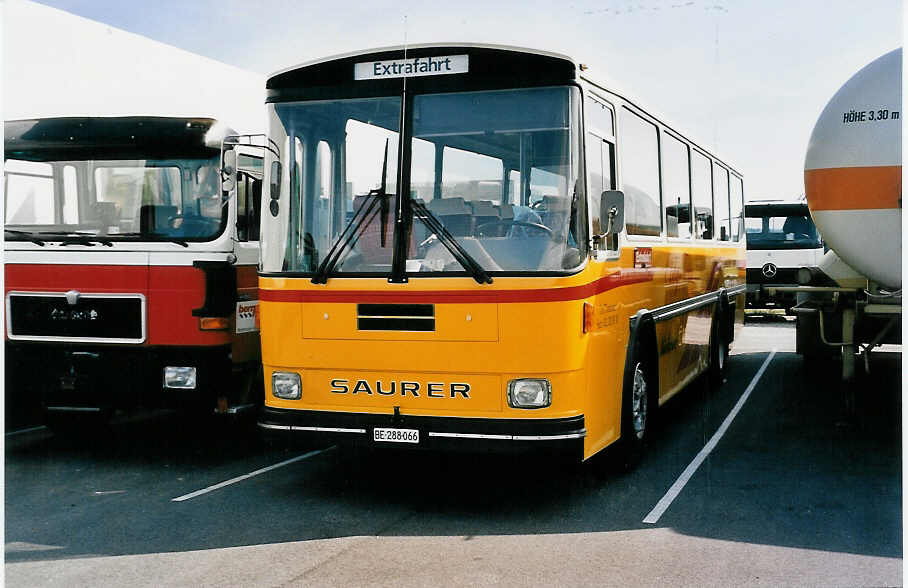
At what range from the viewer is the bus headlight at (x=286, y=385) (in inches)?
262

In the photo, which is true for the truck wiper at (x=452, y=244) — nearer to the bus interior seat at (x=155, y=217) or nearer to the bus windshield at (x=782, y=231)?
the bus interior seat at (x=155, y=217)

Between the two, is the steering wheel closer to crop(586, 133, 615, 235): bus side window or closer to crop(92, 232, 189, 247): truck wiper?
crop(586, 133, 615, 235): bus side window

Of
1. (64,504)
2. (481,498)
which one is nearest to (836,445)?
(481,498)

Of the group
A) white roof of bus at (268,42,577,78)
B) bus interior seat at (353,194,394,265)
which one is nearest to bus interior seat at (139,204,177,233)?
white roof of bus at (268,42,577,78)

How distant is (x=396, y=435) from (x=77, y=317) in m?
3.06

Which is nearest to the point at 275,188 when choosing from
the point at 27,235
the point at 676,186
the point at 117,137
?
the point at 117,137

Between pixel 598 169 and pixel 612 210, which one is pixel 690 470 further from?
pixel 598 169

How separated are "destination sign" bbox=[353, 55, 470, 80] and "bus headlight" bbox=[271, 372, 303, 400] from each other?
6.67 feet

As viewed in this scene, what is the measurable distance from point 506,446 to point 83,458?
4004 millimetres

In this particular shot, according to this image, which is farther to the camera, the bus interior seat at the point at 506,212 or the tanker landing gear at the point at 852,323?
the tanker landing gear at the point at 852,323

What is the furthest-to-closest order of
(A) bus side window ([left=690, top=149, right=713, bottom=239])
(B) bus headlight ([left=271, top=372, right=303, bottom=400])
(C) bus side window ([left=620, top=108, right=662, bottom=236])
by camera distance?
(A) bus side window ([left=690, top=149, right=713, bottom=239])
(C) bus side window ([left=620, top=108, right=662, bottom=236])
(B) bus headlight ([left=271, top=372, right=303, bottom=400])

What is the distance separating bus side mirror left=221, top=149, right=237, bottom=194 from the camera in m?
7.32

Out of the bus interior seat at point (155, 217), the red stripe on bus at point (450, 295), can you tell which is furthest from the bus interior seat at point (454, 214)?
the bus interior seat at point (155, 217)

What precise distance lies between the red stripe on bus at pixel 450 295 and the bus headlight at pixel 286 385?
505mm
